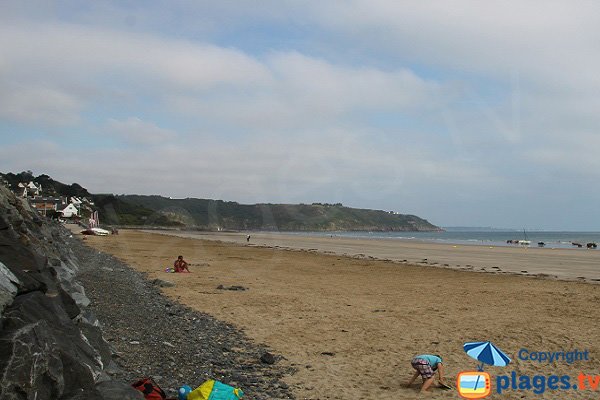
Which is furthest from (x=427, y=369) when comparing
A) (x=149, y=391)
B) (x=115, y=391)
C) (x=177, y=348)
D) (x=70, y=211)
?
(x=70, y=211)

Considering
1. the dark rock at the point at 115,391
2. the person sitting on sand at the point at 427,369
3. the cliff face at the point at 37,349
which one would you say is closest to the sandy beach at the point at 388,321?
the person sitting on sand at the point at 427,369

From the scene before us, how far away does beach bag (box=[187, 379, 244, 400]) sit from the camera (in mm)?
7066

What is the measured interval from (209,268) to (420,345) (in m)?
19.1

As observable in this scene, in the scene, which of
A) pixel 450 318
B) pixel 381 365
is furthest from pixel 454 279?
pixel 381 365

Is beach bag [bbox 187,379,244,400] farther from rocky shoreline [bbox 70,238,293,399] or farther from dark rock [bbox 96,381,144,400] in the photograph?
dark rock [bbox 96,381,144,400]

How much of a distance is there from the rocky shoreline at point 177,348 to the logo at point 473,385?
2890 millimetres

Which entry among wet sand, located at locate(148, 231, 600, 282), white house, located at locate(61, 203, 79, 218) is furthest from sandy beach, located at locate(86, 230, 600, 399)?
white house, located at locate(61, 203, 79, 218)

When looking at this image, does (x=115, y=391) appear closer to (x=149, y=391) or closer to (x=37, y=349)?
(x=37, y=349)

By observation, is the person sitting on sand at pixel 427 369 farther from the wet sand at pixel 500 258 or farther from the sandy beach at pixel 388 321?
the wet sand at pixel 500 258

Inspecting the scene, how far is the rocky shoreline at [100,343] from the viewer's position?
4.95 m

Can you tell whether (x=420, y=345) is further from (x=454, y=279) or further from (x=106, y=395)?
(x=454, y=279)

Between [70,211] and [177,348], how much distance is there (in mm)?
116801

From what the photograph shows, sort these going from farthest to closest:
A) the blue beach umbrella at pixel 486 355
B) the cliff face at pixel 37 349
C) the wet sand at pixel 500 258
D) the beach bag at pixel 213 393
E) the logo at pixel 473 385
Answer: the wet sand at pixel 500 258
the logo at pixel 473 385
the blue beach umbrella at pixel 486 355
the beach bag at pixel 213 393
the cliff face at pixel 37 349

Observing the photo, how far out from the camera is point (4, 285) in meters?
5.78
